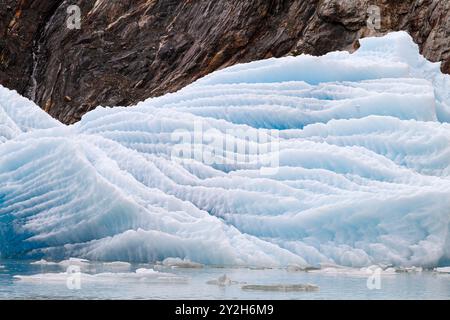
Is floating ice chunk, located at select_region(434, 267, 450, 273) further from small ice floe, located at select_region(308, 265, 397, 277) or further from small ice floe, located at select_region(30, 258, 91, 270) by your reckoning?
small ice floe, located at select_region(30, 258, 91, 270)

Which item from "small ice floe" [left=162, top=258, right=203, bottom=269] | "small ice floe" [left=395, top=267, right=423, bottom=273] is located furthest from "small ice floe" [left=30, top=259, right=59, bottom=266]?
"small ice floe" [left=395, top=267, right=423, bottom=273]

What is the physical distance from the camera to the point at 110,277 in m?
7.10

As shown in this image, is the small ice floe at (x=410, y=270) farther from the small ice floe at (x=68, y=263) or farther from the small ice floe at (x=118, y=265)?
the small ice floe at (x=68, y=263)

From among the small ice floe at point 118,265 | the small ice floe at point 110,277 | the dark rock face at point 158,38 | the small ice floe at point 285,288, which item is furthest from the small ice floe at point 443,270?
the dark rock face at point 158,38

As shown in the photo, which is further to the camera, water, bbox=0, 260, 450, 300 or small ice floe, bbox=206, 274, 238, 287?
small ice floe, bbox=206, 274, 238, 287

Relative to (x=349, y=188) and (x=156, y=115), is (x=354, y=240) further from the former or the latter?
(x=156, y=115)

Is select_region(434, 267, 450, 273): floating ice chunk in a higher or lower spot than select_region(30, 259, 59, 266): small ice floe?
lower

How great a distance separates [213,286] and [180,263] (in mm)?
1641

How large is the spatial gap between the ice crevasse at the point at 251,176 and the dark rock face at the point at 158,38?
31.6ft

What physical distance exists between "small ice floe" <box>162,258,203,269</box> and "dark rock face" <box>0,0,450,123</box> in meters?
11.9

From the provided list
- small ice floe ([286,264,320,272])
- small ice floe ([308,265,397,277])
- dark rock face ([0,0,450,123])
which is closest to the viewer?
small ice floe ([308,265,397,277])

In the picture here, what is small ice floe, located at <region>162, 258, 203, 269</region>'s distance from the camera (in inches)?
322
